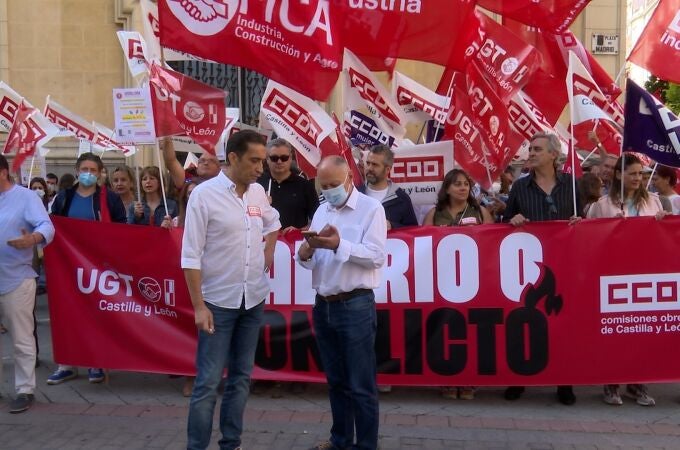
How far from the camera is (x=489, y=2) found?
7258 mm

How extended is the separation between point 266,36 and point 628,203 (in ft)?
10.2

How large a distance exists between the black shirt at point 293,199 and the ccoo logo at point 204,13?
4.06 ft

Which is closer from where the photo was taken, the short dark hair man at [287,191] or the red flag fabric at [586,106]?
the short dark hair man at [287,191]

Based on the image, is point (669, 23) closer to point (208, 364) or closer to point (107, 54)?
point (208, 364)

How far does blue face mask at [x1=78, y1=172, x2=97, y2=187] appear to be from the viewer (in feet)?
21.7

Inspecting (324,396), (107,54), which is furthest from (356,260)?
(107,54)

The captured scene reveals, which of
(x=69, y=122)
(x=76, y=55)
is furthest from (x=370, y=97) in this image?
(x=76, y=55)

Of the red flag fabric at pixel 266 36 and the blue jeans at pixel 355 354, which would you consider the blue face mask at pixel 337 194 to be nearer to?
the blue jeans at pixel 355 354

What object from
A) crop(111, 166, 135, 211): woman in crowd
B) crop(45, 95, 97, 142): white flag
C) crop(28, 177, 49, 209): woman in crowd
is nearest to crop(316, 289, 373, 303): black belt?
crop(111, 166, 135, 211): woman in crowd

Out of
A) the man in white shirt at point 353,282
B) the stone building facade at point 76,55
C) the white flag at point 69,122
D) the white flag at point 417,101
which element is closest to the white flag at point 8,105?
the white flag at point 69,122

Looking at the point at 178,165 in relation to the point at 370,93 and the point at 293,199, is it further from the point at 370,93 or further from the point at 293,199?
the point at 370,93

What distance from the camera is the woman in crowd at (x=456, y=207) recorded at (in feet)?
20.3

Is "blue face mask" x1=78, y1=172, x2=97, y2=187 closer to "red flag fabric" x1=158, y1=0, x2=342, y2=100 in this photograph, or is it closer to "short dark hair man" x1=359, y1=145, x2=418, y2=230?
"red flag fabric" x1=158, y1=0, x2=342, y2=100

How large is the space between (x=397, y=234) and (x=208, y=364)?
2.21 metres
